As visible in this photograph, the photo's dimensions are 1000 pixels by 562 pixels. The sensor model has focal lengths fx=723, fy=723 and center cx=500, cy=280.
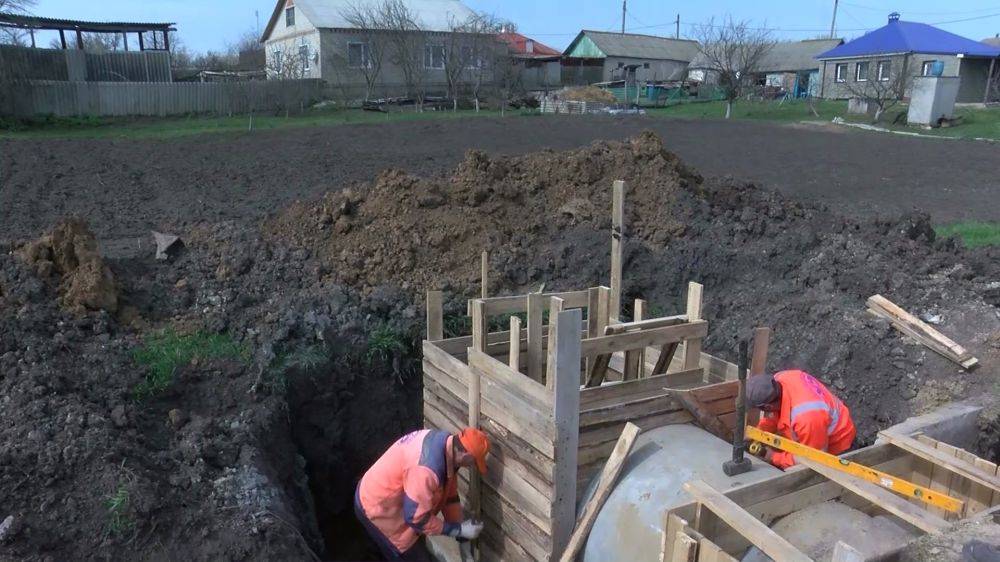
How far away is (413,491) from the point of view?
4.68 meters

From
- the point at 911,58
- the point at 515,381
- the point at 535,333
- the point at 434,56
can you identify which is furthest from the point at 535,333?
the point at 911,58

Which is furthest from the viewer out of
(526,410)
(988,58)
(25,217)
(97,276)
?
(988,58)

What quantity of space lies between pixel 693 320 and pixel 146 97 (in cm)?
2478

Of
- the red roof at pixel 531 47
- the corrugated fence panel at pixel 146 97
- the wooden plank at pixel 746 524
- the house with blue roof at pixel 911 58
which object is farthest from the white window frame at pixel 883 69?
the wooden plank at pixel 746 524

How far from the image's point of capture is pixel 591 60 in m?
49.7

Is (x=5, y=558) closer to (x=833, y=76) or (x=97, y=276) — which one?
(x=97, y=276)

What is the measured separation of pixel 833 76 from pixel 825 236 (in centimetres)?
3818

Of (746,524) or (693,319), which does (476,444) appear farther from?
(746,524)

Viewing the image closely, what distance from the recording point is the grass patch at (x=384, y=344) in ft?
22.6

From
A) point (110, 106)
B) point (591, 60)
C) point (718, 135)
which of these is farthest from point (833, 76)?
point (110, 106)

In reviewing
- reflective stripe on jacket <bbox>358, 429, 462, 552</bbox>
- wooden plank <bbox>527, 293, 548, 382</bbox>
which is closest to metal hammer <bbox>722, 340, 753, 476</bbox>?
wooden plank <bbox>527, 293, 548, 382</bbox>

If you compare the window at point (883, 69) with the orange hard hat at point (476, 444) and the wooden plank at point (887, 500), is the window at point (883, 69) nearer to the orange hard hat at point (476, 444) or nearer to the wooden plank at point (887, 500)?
the orange hard hat at point (476, 444)

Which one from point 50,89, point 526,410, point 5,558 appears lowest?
point 5,558

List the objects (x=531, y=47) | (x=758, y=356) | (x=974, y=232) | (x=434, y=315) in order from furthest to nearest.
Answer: (x=531, y=47) → (x=974, y=232) → (x=434, y=315) → (x=758, y=356)
